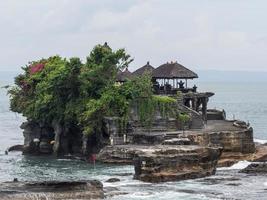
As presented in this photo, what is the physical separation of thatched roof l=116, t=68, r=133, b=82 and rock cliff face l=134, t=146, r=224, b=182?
18.9m

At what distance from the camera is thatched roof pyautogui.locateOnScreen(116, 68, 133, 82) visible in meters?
78.6

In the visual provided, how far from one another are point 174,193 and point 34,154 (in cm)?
2871

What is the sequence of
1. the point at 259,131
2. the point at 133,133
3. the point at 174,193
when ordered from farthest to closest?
the point at 259,131
the point at 133,133
the point at 174,193

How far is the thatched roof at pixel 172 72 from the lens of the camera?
78062mm

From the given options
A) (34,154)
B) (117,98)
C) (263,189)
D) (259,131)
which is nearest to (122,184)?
(263,189)

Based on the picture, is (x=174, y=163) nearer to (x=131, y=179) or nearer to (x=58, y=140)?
(x=131, y=179)

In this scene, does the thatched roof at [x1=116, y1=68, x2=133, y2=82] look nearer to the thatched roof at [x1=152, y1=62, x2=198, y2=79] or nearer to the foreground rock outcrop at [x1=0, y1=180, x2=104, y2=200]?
the thatched roof at [x1=152, y1=62, x2=198, y2=79]

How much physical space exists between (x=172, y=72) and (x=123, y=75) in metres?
5.81

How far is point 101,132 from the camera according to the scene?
7256 cm

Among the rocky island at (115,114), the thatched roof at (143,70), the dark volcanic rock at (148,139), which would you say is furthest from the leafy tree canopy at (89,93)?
the thatched roof at (143,70)

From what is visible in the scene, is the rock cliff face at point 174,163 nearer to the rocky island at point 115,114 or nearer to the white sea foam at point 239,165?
the rocky island at point 115,114

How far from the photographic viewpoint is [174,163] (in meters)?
59.1

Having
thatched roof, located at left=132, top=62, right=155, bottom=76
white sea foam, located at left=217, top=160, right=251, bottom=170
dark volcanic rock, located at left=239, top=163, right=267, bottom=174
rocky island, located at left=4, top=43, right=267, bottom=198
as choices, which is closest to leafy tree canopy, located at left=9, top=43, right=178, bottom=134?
rocky island, located at left=4, top=43, right=267, bottom=198

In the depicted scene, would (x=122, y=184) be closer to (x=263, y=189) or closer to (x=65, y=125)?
(x=263, y=189)
